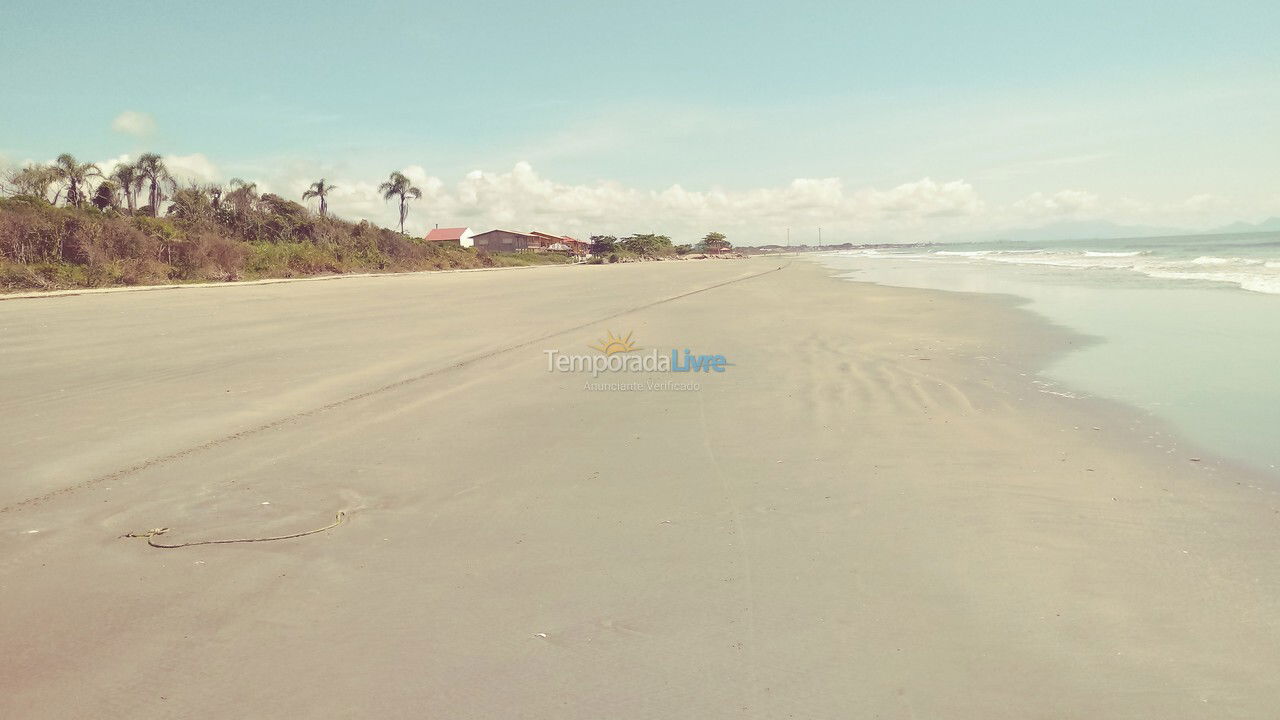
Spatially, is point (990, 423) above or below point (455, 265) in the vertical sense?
below

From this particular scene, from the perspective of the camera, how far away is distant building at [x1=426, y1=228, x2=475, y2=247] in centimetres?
9331

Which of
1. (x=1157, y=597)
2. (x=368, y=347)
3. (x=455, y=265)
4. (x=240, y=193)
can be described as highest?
(x=240, y=193)

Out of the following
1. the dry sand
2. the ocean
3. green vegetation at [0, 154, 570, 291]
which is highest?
green vegetation at [0, 154, 570, 291]

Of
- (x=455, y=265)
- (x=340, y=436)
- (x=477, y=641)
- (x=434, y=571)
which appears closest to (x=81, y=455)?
(x=340, y=436)

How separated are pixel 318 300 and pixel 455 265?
36.7 metres

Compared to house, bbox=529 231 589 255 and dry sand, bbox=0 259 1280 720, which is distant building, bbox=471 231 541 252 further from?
dry sand, bbox=0 259 1280 720

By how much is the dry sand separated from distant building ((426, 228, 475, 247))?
89195mm

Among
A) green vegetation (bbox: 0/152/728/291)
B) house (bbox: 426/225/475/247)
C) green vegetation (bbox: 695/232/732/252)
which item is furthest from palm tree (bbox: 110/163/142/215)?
green vegetation (bbox: 695/232/732/252)

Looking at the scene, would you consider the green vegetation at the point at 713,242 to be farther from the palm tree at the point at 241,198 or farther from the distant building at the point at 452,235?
the palm tree at the point at 241,198

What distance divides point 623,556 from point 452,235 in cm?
9625

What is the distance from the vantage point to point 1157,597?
3004mm

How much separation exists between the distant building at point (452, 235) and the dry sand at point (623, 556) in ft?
293

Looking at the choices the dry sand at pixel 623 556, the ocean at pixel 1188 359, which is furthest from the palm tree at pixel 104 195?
the ocean at pixel 1188 359

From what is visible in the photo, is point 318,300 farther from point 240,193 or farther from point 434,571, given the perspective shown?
point 240,193
